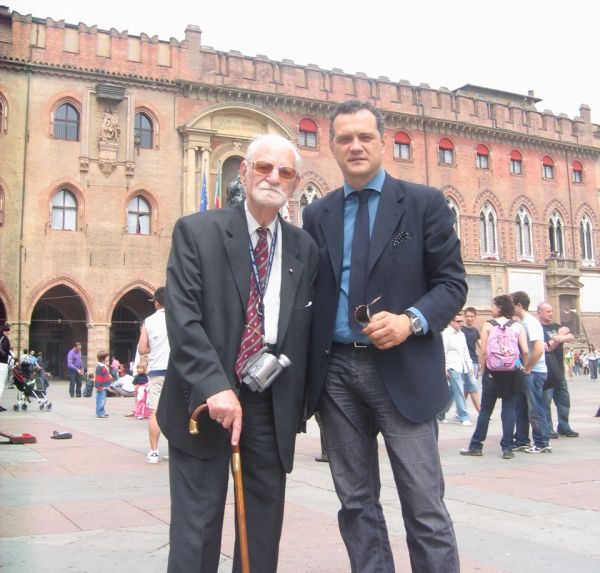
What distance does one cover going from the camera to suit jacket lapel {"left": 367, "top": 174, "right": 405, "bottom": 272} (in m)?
2.92

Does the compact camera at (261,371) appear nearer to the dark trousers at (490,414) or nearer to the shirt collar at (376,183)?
the shirt collar at (376,183)

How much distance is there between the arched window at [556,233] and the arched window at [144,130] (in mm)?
22735

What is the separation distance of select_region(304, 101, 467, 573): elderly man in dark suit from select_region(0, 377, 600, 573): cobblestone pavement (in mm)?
923

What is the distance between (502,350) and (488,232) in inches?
1194

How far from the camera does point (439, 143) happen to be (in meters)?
36.4

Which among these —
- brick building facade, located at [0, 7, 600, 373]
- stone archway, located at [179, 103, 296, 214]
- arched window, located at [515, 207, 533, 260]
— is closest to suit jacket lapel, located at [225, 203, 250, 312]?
brick building facade, located at [0, 7, 600, 373]

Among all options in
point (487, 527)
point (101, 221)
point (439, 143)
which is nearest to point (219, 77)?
point (101, 221)

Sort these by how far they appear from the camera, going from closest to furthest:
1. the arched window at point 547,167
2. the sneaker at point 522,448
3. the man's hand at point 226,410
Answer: the man's hand at point 226,410
the sneaker at point 522,448
the arched window at point 547,167

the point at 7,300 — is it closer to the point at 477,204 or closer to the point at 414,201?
the point at 477,204

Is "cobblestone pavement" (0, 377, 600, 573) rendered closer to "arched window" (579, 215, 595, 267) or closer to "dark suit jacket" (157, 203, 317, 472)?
"dark suit jacket" (157, 203, 317, 472)

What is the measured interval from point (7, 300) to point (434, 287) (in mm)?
26037

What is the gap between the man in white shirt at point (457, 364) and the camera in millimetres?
11383

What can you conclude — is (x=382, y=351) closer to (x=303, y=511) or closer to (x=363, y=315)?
(x=363, y=315)

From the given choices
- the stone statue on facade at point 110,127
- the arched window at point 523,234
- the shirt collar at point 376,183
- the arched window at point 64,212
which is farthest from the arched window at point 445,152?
the shirt collar at point 376,183
